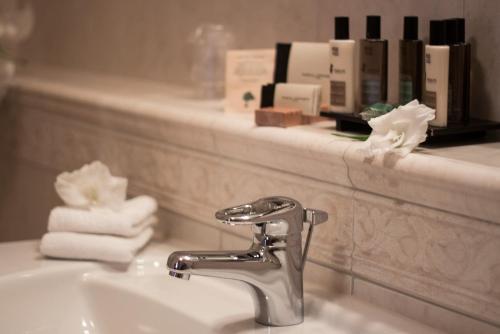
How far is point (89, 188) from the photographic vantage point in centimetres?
150

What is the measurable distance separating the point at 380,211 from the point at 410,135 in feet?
0.39

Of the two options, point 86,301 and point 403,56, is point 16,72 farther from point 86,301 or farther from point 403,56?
point 403,56

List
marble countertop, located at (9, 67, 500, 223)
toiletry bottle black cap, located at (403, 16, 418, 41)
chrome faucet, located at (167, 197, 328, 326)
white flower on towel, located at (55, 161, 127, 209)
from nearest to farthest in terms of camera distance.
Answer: marble countertop, located at (9, 67, 500, 223) < chrome faucet, located at (167, 197, 328, 326) < toiletry bottle black cap, located at (403, 16, 418, 41) < white flower on towel, located at (55, 161, 127, 209)

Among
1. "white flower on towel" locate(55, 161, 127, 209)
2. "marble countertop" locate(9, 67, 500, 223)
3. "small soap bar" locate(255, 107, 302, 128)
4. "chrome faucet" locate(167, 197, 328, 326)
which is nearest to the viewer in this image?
"marble countertop" locate(9, 67, 500, 223)

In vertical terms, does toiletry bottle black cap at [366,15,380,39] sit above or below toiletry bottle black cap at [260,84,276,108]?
above

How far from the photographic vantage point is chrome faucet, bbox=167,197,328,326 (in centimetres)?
116

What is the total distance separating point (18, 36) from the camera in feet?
6.83

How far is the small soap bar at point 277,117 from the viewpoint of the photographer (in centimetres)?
138

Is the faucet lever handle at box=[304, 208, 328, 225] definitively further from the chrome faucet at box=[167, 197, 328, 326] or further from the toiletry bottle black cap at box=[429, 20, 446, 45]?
the toiletry bottle black cap at box=[429, 20, 446, 45]

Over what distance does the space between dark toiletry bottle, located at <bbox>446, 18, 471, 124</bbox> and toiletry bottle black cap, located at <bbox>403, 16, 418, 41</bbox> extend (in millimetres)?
69

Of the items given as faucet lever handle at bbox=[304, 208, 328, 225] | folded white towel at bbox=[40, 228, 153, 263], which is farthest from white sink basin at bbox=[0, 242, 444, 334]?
faucet lever handle at bbox=[304, 208, 328, 225]

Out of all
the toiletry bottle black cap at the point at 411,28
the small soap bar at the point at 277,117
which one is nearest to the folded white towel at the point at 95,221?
the small soap bar at the point at 277,117

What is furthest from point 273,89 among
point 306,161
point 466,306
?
point 466,306

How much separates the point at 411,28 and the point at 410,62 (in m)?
0.05
